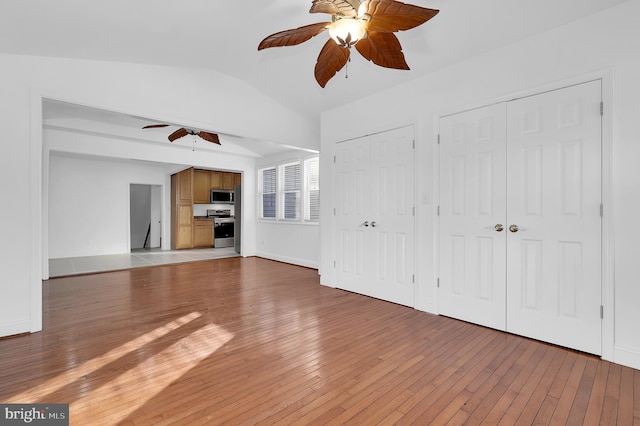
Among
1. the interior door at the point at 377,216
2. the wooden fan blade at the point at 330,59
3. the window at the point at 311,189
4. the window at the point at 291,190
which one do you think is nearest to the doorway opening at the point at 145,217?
the window at the point at 291,190

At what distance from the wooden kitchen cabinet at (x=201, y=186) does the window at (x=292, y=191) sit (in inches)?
101

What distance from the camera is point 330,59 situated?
237 centimetres

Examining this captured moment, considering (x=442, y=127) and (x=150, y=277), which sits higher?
(x=442, y=127)

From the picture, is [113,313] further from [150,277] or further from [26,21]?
[26,21]

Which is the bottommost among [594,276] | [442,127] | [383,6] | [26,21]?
[594,276]

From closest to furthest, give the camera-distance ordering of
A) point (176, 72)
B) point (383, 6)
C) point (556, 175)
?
point (383, 6), point (556, 175), point (176, 72)

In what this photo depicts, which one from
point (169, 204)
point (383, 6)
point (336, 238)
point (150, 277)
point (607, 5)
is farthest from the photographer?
point (169, 204)

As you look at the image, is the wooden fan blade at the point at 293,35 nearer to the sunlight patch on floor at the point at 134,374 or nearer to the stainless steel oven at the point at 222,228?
the sunlight patch on floor at the point at 134,374

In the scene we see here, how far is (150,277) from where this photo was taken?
5371 millimetres

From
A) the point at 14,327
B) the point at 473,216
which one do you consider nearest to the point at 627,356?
the point at 473,216

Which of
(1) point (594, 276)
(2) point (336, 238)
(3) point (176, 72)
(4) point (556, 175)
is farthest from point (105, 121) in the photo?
(1) point (594, 276)

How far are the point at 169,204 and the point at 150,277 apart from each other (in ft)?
14.7

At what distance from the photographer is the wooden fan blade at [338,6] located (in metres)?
1.79

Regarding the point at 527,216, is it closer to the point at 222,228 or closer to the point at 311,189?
the point at 311,189
